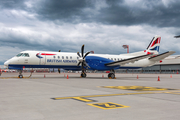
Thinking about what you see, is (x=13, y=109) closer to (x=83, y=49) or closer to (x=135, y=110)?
(x=135, y=110)

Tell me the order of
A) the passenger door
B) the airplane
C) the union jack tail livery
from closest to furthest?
the airplane < the passenger door < the union jack tail livery

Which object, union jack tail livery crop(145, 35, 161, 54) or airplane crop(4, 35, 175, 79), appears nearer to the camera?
airplane crop(4, 35, 175, 79)

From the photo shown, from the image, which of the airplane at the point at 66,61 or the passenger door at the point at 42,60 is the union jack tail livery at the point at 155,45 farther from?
the passenger door at the point at 42,60

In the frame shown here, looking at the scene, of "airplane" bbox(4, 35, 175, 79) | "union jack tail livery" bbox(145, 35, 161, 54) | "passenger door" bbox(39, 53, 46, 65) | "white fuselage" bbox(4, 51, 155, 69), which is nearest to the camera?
"white fuselage" bbox(4, 51, 155, 69)

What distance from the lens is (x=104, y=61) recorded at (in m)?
30.0

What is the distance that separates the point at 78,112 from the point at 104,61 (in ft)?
78.9

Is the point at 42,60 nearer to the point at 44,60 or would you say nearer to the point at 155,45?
the point at 44,60

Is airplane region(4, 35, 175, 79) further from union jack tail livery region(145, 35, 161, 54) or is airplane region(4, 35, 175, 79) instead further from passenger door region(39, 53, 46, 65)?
union jack tail livery region(145, 35, 161, 54)

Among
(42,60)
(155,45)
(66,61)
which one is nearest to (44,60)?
(42,60)

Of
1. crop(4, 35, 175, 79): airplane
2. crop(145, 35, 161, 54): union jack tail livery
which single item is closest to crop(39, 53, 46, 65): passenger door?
crop(4, 35, 175, 79): airplane

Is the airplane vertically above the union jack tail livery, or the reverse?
the union jack tail livery

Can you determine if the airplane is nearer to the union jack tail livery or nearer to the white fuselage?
the white fuselage

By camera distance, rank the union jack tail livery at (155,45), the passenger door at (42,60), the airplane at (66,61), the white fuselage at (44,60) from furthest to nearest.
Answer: the union jack tail livery at (155,45)
the passenger door at (42,60)
the airplane at (66,61)
the white fuselage at (44,60)

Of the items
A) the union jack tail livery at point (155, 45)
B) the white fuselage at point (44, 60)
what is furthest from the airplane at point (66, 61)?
the union jack tail livery at point (155, 45)
